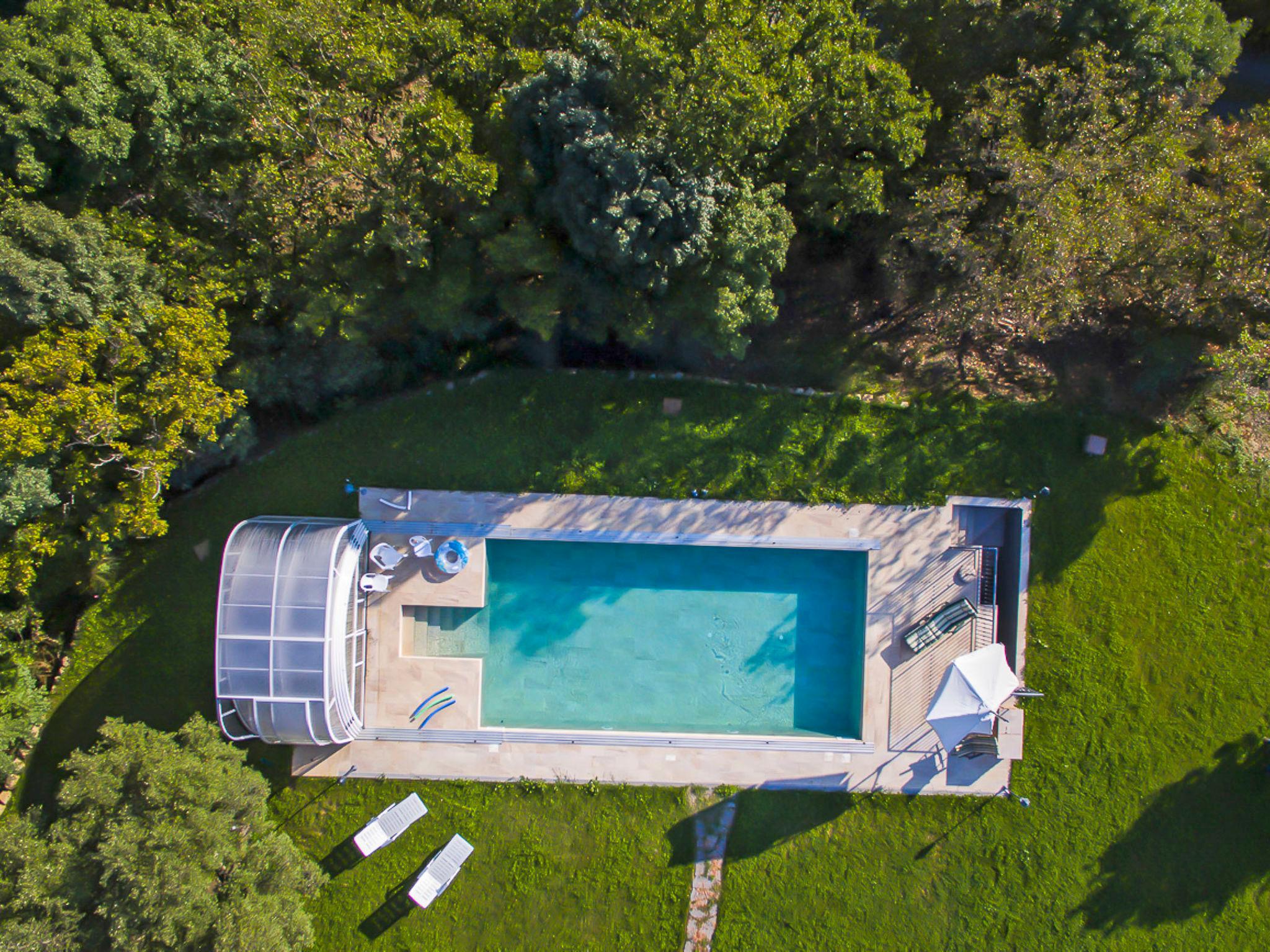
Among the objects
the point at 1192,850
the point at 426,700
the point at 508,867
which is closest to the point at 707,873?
the point at 508,867

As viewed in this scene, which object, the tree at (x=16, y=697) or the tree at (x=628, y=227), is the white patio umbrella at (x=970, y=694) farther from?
the tree at (x=16, y=697)

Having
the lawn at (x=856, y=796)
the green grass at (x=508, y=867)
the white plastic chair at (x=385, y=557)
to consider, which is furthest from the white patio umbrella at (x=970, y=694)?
the white plastic chair at (x=385, y=557)

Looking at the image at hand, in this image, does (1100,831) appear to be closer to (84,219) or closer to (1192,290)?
(1192,290)

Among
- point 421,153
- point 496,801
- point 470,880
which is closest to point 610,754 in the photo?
point 496,801

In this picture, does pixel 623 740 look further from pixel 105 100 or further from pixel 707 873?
pixel 105 100

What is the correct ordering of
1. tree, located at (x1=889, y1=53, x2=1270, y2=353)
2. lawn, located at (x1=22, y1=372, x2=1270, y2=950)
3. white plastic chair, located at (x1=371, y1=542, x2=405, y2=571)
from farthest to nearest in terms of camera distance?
lawn, located at (x1=22, y1=372, x2=1270, y2=950) → white plastic chair, located at (x1=371, y1=542, x2=405, y2=571) → tree, located at (x1=889, y1=53, x2=1270, y2=353)

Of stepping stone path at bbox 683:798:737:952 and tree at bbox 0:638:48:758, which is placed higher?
tree at bbox 0:638:48:758

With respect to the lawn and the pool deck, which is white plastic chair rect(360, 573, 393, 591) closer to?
the pool deck

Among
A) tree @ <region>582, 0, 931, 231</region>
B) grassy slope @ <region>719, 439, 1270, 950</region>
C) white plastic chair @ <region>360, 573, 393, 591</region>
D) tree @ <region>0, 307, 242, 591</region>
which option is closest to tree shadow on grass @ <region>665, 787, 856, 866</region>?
grassy slope @ <region>719, 439, 1270, 950</region>
